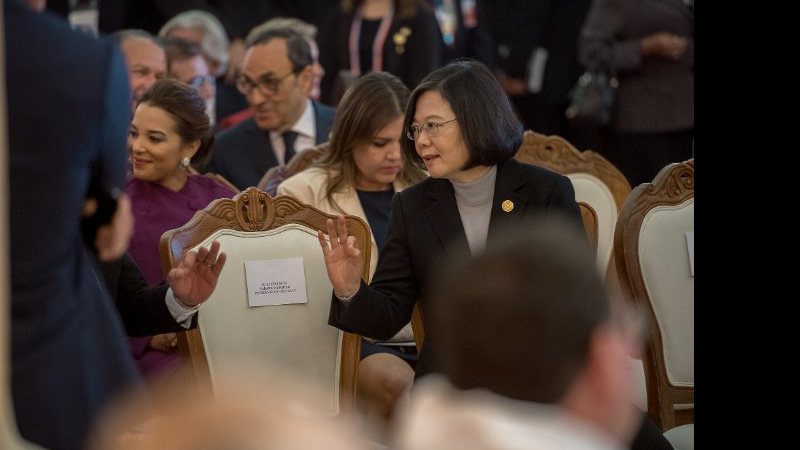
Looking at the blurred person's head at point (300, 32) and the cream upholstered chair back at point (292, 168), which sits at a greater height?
the blurred person's head at point (300, 32)

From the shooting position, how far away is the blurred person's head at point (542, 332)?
149cm

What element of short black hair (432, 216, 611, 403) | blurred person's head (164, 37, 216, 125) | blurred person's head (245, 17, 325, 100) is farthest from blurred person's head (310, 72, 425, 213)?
short black hair (432, 216, 611, 403)

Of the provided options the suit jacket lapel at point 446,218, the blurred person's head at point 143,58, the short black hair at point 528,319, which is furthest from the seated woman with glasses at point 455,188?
the blurred person's head at point 143,58

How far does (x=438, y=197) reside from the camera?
11.8 feet

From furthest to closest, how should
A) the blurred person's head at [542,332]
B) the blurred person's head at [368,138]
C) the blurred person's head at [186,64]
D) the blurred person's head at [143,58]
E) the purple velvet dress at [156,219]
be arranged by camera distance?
the blurred person's head at [186,64], the blurred person's head at [143,58], the blurred person's head at [368,138], the purple velvet dress at [156,219], the blurred person's head at [542,332]

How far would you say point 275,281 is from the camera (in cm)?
357

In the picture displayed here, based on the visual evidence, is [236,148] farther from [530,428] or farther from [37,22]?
[530,428]

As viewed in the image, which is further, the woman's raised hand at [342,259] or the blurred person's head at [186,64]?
the blurred person's head at [186,64]

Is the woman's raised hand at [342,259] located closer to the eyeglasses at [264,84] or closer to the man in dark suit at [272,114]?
the man in dark suit at [272,114]

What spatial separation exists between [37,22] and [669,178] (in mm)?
2193

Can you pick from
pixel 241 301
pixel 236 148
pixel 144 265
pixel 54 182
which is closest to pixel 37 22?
pixel 54 182

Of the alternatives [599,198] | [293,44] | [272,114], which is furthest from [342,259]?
[293,44]

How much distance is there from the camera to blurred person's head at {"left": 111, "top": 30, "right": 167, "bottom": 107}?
5.46 meters

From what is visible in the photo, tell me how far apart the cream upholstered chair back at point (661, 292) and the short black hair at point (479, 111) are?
0.40 m
